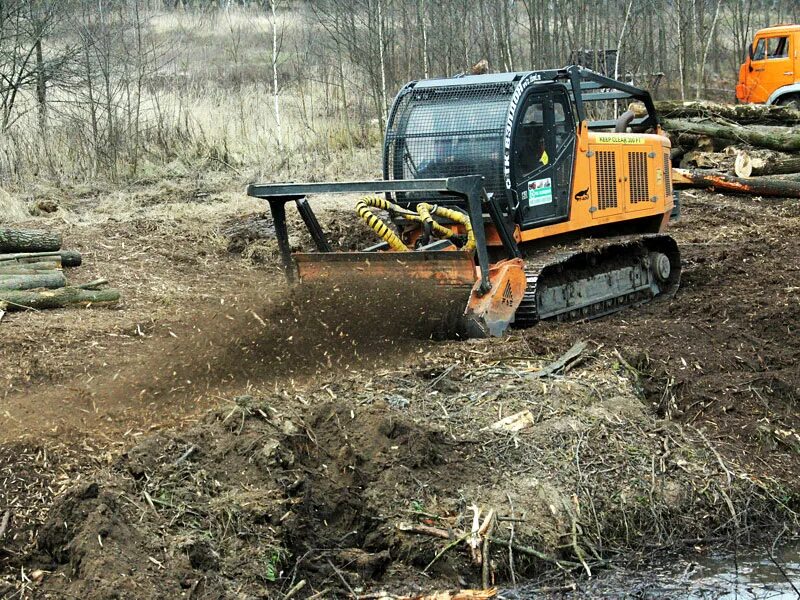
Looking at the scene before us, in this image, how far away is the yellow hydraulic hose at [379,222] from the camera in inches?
343

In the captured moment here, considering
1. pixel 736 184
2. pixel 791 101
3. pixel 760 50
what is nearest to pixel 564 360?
pixel 736 184

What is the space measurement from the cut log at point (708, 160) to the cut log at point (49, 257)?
11.4 metres

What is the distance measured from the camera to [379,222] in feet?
28.6

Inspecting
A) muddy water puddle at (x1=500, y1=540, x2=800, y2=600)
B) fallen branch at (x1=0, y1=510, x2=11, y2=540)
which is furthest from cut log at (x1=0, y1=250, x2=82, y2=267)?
muddy water puddle at (x1=500, y1=540, x2=800, y2=600)

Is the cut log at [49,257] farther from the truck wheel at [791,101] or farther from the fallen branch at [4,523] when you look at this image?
the truck wheel at [791,101]

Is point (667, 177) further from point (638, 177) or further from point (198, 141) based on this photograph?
point (198, 141)

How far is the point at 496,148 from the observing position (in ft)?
29.5

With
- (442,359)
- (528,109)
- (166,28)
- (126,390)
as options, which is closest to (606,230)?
(528,109)

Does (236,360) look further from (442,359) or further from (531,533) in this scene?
(531,533)

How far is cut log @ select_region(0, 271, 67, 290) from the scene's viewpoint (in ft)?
32.7

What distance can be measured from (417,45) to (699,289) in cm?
1353

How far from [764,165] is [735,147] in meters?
1.10

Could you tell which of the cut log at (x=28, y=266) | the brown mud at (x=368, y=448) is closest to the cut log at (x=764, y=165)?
the brown mud at (x=368, y=448)

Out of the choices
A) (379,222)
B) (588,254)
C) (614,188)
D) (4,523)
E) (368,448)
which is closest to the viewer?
(4,523)
